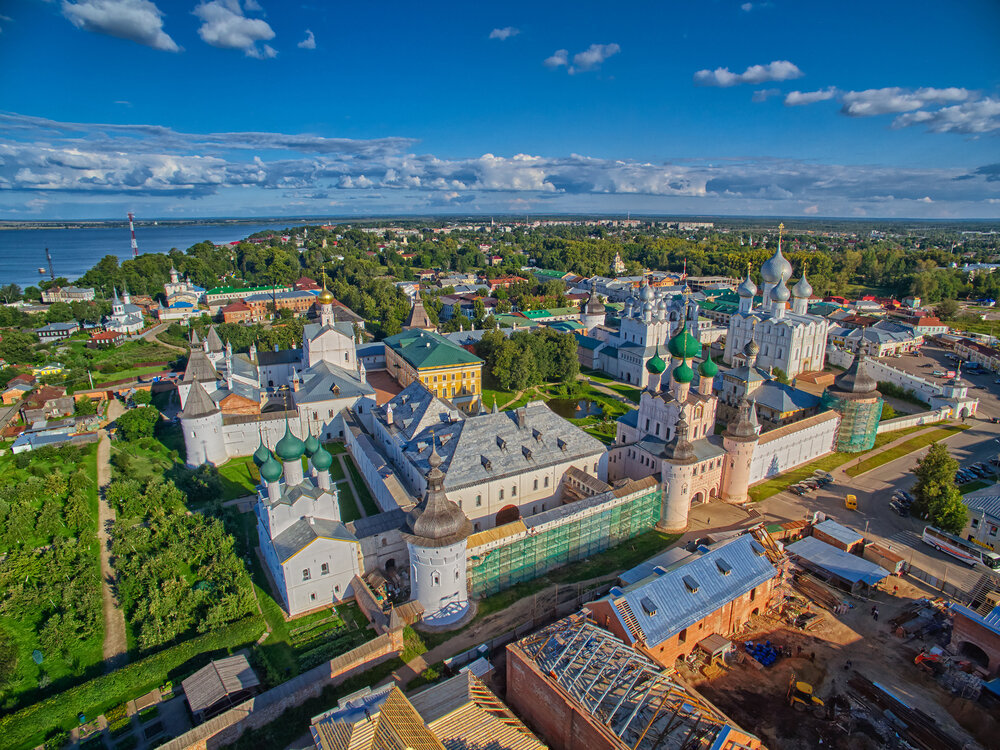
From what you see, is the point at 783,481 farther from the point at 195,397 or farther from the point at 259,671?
the point at 195,397

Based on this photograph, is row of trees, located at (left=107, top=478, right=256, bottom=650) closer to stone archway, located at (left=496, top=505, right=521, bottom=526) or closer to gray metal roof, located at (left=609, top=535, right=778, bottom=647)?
stone archway, located at (left=496, top=505, right=521, bottom=526)

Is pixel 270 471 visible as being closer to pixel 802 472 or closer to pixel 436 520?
pixel 436 520

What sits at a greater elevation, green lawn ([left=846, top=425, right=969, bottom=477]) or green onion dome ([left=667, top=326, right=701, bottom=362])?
green onion dome ([left=667, top=326, right=701, bottom=362])

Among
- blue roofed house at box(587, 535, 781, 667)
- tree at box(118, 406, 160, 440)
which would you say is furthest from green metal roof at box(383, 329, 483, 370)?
blue roofed house at box(587, 535, 781, 667)

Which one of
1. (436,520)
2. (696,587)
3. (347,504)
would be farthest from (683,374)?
(347,504)

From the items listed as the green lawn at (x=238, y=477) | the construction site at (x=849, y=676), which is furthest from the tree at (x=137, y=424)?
the construction site at (x=849, y=676)

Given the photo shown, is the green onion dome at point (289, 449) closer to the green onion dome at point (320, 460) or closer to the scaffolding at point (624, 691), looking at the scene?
the green onion dome at point (320, 460)
